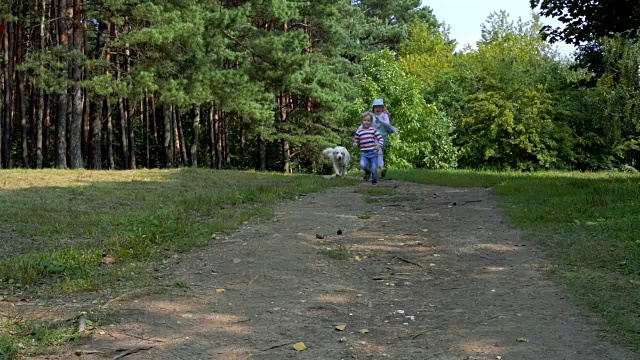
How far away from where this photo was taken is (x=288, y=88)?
27094mm

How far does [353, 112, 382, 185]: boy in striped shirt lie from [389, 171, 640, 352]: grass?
9.78 ft

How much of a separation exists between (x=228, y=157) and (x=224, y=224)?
3454 cm

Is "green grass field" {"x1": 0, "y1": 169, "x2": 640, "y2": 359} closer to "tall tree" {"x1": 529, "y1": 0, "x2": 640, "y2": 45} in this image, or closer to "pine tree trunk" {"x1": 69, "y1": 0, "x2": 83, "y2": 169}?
"tall tree" {"x1": 529, "y1": 0, "x2": 640, "y2": 45}

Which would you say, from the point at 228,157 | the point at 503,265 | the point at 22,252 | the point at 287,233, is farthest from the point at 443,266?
the point at 228,157

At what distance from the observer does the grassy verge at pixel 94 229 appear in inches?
182

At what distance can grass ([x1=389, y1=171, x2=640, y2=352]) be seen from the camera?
4074mm

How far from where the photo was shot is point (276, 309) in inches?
162

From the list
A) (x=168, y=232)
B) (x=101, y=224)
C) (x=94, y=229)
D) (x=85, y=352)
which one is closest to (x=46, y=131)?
(x=101, y=224)

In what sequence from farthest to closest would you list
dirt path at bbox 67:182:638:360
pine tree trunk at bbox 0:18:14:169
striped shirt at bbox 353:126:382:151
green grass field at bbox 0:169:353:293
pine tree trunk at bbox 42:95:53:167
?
1. pine tree trunk at bbox 42:95:53:167
2. pine tree trunk at bbox 0:18:14:169
3. striped shirt at bbox 353:126:382:151
4. green grass field at bbox 0:169:353:293
5. dirt path at bbox 67:182:638:360

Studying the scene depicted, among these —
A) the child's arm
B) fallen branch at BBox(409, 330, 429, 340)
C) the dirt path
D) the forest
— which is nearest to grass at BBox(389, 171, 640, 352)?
the dirt path

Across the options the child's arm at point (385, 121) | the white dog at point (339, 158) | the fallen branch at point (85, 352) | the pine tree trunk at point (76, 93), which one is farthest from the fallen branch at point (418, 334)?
the pine tree trunk at point (76, 93)

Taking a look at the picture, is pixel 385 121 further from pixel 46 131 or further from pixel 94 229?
pixel 46 131

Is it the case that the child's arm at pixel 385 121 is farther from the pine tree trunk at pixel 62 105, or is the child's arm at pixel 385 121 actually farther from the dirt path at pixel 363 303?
the pine tree trunk at pixel 62 105

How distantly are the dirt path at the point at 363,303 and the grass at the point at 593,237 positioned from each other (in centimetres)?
22
